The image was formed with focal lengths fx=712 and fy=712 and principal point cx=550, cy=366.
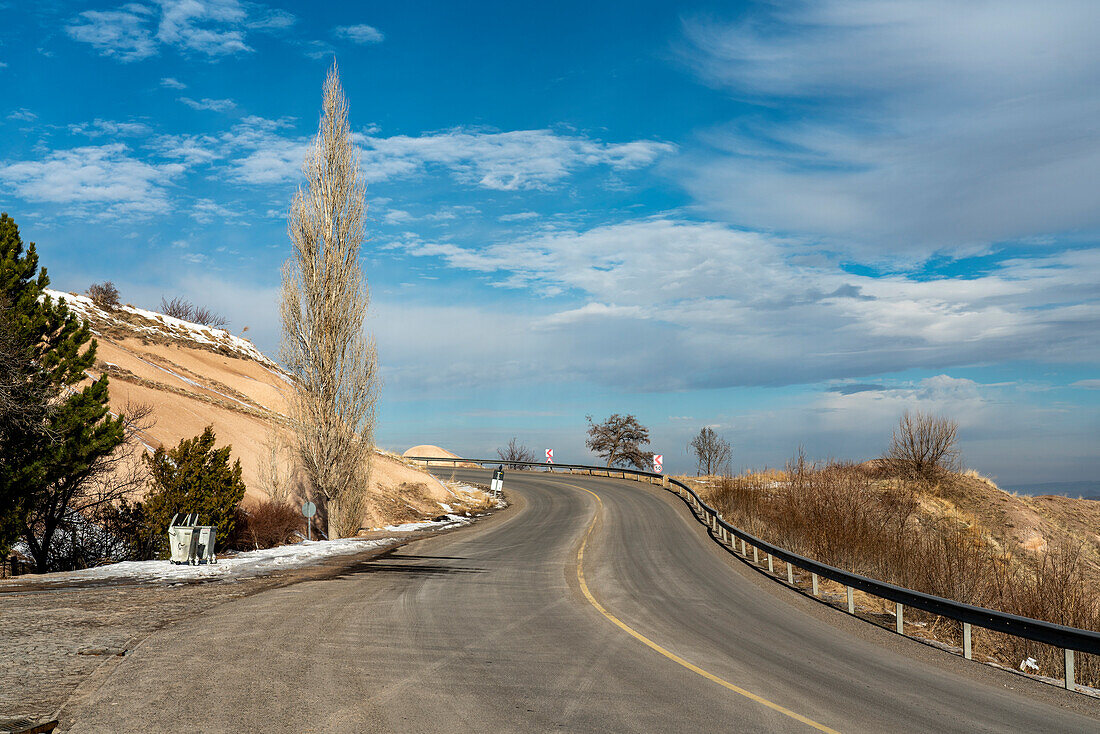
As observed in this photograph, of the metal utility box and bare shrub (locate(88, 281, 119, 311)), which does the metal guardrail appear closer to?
the metal utility box

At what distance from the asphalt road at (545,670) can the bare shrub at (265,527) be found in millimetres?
7839

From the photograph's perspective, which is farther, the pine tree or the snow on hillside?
the snow on hillside

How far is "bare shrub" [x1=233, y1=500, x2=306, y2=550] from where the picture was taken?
21.2 meters

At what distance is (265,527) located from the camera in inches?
857

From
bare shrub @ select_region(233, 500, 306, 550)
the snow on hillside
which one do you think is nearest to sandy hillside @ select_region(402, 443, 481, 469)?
the snow on hillside

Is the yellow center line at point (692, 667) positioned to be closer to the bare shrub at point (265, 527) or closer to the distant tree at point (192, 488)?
the distant tree at point (192, 488)

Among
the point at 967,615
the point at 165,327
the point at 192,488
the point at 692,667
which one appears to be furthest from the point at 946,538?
the point at 165,327

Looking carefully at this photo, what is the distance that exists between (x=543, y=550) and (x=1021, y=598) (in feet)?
40.8

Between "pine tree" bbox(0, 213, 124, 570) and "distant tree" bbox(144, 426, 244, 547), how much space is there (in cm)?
147

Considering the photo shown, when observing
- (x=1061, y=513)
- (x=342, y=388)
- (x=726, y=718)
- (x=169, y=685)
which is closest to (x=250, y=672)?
(x=169, y=685)

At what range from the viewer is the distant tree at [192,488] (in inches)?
706

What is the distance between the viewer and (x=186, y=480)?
59.4ft

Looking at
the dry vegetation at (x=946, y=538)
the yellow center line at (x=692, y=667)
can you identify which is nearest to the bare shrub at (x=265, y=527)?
the yellow center line at (x=692, y=667)

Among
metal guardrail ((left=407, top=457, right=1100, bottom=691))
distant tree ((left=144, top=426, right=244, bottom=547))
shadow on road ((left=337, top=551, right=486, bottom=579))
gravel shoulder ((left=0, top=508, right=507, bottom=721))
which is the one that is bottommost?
shadow on road ((left=337, top=551, right=486, bottom=579))
